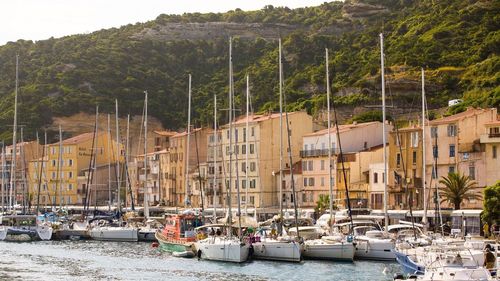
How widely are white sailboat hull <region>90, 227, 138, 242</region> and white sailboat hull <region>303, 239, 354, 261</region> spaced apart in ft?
98.0

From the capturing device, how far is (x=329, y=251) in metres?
62.7

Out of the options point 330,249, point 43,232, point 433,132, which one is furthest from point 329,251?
point 43,232

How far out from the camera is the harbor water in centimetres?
5593

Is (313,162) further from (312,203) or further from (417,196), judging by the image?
(417,196)

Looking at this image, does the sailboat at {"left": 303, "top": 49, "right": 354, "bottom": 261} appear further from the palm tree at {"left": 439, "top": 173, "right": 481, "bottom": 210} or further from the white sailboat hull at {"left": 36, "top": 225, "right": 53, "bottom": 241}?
the white sailboat hull at {"left": 36, "top": 225, "right": 53, "bottom": 241}

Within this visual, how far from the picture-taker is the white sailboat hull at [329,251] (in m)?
62.2

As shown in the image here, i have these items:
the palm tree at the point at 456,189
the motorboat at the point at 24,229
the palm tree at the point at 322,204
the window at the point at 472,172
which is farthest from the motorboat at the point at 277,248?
the motorboat at the point at 24,229

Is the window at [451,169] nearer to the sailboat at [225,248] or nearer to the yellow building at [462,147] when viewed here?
the yellow building at [462,147]

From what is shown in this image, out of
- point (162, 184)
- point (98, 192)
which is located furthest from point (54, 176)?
point (162, 184)

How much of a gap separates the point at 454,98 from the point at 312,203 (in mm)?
38693

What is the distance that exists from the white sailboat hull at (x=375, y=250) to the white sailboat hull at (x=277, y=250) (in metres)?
4.53

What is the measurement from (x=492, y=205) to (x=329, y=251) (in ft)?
50.8

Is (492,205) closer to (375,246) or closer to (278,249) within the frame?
(375,246)

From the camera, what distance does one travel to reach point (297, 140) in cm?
11206
